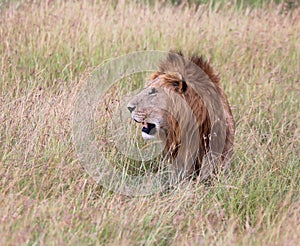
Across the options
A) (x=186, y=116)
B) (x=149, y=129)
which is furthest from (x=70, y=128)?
(x=186, y=116)

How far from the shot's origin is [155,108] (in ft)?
14.0

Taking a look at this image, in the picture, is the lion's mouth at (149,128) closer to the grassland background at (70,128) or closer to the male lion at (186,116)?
the male lion at (186,116)

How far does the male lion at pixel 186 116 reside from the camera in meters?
4.28

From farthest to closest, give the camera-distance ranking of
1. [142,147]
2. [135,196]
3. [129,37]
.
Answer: [129,37] < [142,147] < [135,196]

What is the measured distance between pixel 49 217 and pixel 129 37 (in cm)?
350

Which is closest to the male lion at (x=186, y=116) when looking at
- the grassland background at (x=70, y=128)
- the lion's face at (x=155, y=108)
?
the lion's face at (x=155, y=108)

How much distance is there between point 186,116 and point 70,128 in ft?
2.90

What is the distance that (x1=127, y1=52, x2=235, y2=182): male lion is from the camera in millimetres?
4277

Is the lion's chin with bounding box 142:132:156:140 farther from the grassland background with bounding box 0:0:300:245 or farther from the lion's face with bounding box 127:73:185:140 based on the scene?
the grassland background with bounding box 0:0:300:245

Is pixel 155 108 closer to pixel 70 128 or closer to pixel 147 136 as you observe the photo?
pixel 147 136

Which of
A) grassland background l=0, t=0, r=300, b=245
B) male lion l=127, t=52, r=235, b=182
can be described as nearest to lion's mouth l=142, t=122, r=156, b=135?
male lion l=127, t=52, r=235, b=182

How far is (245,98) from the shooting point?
625cm

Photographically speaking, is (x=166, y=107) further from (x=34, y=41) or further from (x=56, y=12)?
(x=56, y=12)

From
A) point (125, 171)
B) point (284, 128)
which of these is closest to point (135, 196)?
point (125, 171)
